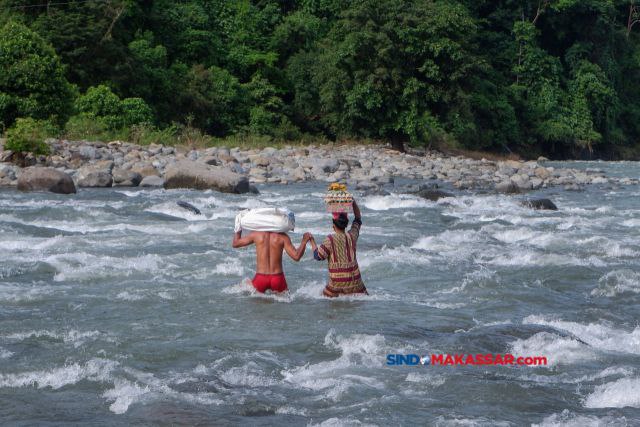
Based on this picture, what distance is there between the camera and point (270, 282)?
847 centimetres

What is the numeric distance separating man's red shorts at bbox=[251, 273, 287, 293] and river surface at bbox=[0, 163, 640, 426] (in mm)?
96

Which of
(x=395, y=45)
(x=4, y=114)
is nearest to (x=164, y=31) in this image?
(x=395, y=45)

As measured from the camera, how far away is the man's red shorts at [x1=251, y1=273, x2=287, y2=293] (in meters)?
8.46

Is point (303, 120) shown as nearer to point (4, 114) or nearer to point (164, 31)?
point (164, 31)

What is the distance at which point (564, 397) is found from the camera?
5.72m

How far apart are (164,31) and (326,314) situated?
28069 mm

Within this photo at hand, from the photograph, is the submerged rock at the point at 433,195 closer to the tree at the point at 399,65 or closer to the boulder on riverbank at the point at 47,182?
the boulder on riverbank at the point at 47,182

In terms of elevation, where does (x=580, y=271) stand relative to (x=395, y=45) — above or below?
below

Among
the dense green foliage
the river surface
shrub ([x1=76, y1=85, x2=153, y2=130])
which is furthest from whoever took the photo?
the dense green foliage

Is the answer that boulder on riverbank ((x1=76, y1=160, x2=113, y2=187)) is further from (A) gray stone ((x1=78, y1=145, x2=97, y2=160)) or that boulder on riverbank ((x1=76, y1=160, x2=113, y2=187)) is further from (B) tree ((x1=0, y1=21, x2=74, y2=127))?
(B) tree ((x1=0, y1=21, x2=74, y2=127))

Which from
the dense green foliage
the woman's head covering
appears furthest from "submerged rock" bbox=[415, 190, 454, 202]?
the dense green foliage

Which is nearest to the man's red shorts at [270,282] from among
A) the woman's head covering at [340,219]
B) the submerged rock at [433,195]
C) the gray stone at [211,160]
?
the woman's head covering at [340,219]

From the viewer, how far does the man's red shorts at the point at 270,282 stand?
8.46m

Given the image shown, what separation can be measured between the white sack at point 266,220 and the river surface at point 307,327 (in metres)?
0.67
